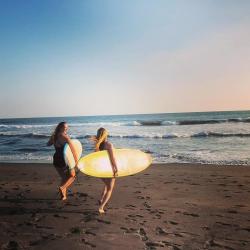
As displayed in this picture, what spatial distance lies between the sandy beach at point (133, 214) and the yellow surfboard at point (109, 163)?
61cm

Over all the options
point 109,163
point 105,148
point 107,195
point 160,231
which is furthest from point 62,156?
point 160,231

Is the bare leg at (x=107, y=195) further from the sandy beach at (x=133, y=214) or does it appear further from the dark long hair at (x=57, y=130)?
the dark long hair at (x=57, y=130)

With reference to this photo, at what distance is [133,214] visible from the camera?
5520 millimetres

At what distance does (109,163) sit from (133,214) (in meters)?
1.22

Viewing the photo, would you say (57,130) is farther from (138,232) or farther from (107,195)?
(138,232)

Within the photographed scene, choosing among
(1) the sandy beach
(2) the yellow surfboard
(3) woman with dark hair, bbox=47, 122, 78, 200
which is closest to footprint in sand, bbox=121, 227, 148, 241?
(1) the sandy beach

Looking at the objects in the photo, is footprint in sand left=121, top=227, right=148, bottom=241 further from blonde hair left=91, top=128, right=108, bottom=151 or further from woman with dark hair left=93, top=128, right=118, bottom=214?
blonde hair left=91, top=128, right=108, bottom=151

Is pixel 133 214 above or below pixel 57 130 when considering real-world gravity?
below

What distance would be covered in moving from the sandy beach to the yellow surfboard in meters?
0.61

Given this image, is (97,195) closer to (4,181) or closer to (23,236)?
(23,236)

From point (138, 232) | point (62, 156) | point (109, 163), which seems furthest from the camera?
point (62, 156)

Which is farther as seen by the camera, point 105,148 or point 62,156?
point 62,156

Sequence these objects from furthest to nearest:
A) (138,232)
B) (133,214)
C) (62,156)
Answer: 1. (62,156)
2. (133,214)
3. (138,232)

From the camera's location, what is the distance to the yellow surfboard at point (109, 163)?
6.22 metres
